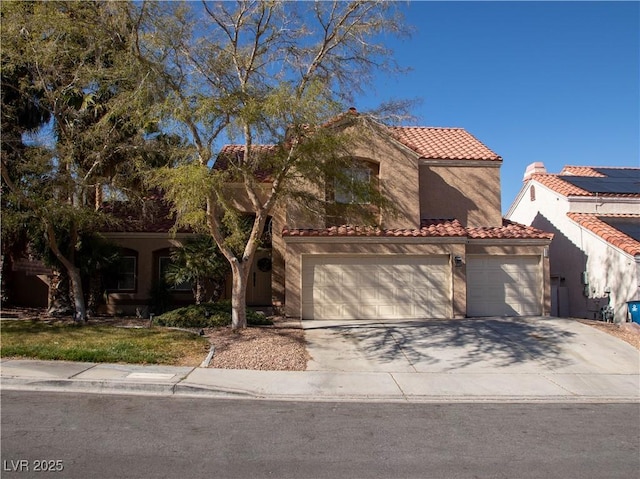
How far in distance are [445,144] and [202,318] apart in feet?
38.5

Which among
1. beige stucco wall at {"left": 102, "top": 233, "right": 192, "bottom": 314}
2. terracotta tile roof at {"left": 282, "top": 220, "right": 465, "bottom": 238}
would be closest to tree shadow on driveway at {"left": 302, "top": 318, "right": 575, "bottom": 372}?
terracotta tile roof at {"left": 282, "top": 220, "right": 465, "bottom": 238}

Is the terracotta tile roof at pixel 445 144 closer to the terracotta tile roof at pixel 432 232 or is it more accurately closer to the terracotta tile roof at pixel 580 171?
the terracotta tile roof at pixel 432 232

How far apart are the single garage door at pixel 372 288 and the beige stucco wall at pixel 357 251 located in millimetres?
186

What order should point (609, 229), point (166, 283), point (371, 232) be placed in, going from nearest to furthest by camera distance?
point (371, 232), point (166, 283), point (609, 229)

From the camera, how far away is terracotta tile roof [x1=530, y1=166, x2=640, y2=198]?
2170 centimetres

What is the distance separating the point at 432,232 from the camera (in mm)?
17453

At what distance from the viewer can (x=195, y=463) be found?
5754mm

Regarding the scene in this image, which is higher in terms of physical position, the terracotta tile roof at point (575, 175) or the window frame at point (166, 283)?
the terracotta tile roof at point (575, 175)

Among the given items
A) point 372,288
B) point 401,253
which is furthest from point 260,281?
point 401,253

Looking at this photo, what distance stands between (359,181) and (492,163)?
8522 mm

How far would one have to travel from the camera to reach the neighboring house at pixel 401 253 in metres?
17.1

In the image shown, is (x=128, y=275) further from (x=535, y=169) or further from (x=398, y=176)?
(x=535, y=169)

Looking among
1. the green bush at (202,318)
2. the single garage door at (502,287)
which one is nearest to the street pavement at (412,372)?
the green bush at (202,318)

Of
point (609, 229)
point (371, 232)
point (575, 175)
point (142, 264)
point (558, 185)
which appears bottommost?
point (142, 264)
